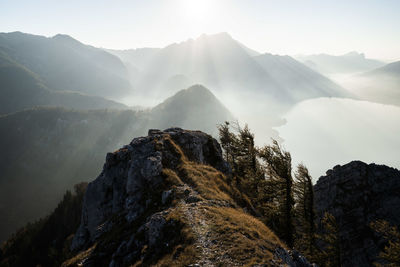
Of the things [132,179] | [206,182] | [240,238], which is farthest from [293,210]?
[132,179]

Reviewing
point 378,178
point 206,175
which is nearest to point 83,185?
point 206,175

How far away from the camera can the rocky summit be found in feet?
47.8

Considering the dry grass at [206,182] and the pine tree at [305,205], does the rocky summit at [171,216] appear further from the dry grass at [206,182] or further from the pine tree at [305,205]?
the pine tree at [305,205]

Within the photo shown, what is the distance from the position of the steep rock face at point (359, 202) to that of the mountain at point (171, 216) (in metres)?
26.3

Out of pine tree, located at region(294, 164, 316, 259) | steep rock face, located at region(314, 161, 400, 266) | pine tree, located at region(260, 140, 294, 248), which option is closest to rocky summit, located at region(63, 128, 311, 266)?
pine tree, located at region(260, 140, 294, 248)

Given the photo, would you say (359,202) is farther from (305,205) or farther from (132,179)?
(132,179)

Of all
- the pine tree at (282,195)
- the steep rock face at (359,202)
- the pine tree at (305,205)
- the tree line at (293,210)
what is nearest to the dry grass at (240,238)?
the tree line at (293,210)

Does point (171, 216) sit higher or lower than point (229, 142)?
lower

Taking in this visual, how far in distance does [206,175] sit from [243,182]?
12.4 meters

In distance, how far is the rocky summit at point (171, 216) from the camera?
1458cm

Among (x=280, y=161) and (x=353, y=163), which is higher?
(x=353, y=163)

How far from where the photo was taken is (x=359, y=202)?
43.6 m

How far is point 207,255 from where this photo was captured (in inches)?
545

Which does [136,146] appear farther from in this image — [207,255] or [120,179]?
[207,255]
